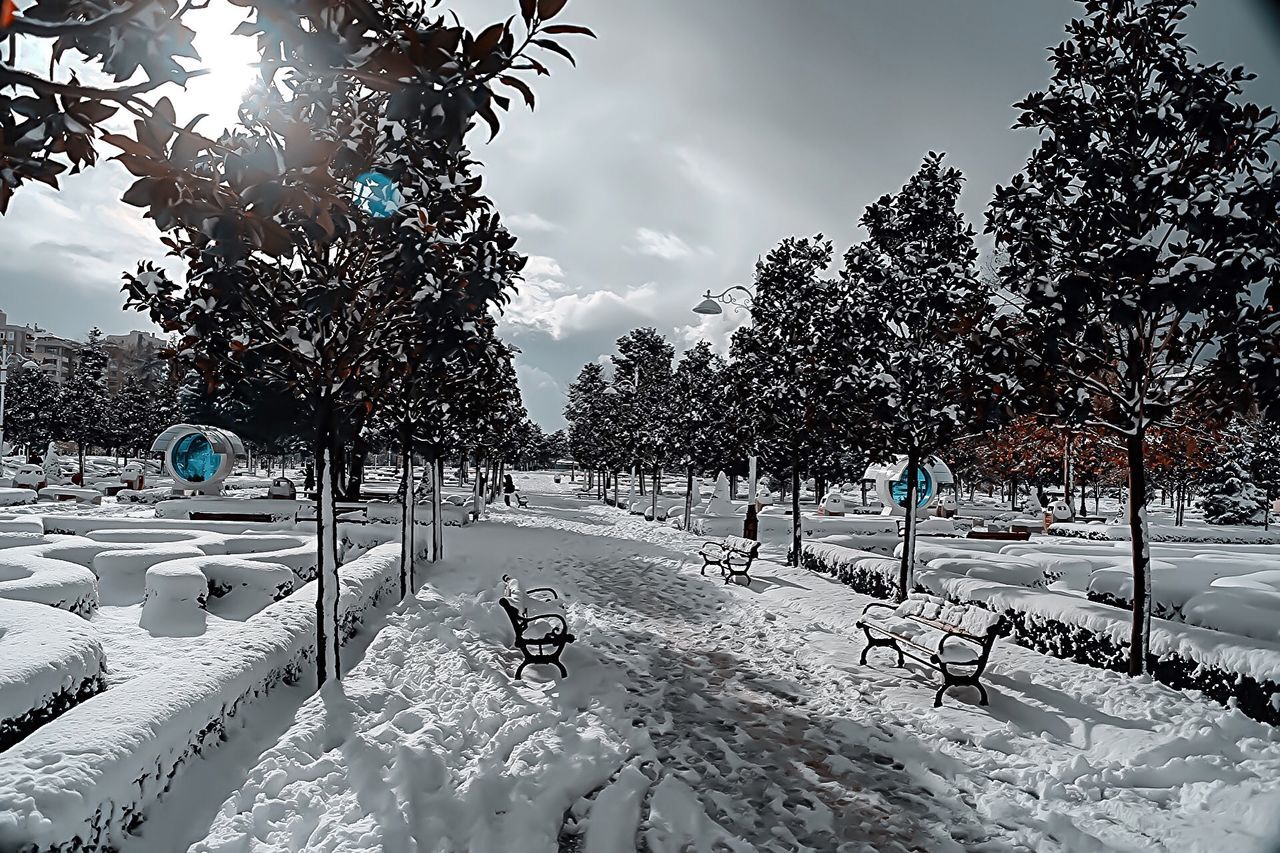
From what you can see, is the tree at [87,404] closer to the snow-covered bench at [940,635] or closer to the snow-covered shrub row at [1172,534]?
the snow-covered bench at [940,635]

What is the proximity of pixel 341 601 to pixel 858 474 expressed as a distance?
3954cm

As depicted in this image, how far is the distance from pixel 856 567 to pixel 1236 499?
128 feet

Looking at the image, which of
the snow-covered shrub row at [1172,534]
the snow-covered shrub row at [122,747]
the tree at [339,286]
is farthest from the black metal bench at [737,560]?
the snow-covered shrub row at [1172,534]

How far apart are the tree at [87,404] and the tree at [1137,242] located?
6338 cm

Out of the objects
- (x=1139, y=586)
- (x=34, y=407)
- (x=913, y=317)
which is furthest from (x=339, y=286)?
(x=34, y=407)

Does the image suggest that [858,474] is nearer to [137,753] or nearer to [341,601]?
[341,601]

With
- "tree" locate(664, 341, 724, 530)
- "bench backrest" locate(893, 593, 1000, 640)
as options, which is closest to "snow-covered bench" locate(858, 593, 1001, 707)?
"bench backrest" locate(893, 593, 1000, 640)

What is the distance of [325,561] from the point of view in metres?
7.33

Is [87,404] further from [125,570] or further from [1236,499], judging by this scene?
[1236,499]

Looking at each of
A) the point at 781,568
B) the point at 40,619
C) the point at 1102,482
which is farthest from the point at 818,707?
the point at 1102,482

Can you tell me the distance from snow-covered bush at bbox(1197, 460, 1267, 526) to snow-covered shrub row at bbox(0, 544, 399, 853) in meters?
49.3

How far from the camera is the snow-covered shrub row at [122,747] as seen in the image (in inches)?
135

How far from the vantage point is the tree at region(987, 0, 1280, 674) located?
6996 mm

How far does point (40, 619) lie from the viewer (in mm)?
6863
